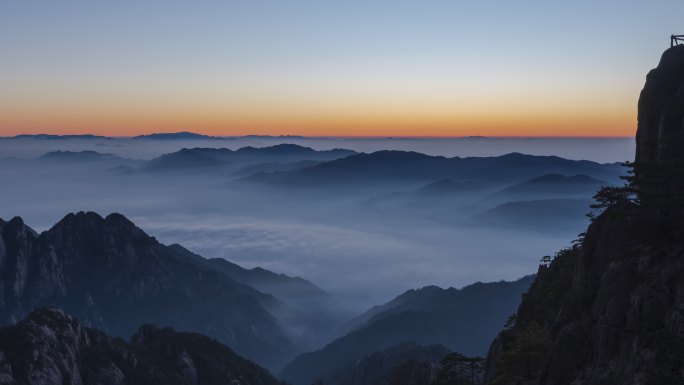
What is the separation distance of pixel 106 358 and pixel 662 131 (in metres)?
125

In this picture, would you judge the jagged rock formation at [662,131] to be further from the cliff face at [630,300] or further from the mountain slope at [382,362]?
the mountain slope at [382,362]

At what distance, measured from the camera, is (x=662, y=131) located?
49125 millimetres

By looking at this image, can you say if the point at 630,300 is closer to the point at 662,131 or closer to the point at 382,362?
the point at 662,131

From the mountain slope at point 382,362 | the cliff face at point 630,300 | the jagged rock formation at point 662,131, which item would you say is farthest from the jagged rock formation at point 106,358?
the jagged rock formation at point 662,131

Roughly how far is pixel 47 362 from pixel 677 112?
120 metres

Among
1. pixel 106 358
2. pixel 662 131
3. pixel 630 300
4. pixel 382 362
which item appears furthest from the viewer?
pixel 382 362

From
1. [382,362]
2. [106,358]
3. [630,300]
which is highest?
[630,300]

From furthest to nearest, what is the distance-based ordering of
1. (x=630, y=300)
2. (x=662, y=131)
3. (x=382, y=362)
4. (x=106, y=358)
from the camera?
(x=382, y=362)
(x=106, y=358)
(x=662, y=131)
(x=630, y=300)

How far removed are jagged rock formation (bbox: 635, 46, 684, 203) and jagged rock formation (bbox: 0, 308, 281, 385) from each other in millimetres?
111180

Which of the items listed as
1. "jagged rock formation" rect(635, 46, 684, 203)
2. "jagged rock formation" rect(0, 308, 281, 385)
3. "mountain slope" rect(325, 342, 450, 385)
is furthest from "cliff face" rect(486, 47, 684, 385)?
"mountain slope" rect(325, 342, 450, 385)

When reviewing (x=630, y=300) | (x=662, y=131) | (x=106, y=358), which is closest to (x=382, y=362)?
(x=106, y=358)

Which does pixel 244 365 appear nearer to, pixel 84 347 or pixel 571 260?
pixel 84 347

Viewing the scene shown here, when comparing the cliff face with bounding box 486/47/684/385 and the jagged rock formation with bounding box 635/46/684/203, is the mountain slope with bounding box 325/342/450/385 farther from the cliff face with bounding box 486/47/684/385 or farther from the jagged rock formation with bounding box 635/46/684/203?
the cliff face with bounding box 486/47/684/385

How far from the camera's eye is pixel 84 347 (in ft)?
449
